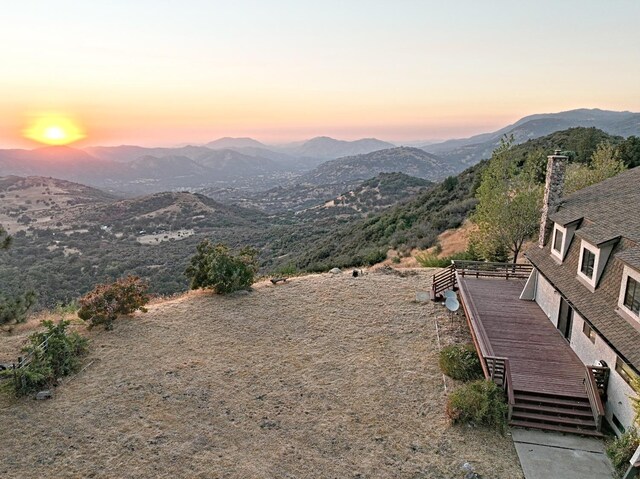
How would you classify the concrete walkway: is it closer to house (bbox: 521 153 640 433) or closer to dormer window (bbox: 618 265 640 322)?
house (bbox: 521 153 640 433)

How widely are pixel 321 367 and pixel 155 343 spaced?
20.9 ft

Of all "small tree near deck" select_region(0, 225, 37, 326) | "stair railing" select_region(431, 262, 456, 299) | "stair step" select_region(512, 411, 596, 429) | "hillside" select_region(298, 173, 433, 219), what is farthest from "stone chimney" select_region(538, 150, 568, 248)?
"hillside" select_region(298, 173, 433, 219)

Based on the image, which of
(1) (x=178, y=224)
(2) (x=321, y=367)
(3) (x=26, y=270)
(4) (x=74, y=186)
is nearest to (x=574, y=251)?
(2) (x=321, y=367)

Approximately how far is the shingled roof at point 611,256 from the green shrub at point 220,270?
12.9m

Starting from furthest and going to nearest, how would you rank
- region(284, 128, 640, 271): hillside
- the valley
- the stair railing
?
1. the valley
2. region(284, 128, 640, 271): hillside
3. the stair railing

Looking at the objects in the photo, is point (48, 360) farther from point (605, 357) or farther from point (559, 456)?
point (605, 357)

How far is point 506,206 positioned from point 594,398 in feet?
40.8

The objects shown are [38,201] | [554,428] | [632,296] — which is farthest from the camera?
[38,201]

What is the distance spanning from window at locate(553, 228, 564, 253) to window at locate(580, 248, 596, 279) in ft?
5.90

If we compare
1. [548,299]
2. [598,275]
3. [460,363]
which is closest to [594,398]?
[598,275]

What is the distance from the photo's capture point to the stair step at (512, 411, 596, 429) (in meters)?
9.54

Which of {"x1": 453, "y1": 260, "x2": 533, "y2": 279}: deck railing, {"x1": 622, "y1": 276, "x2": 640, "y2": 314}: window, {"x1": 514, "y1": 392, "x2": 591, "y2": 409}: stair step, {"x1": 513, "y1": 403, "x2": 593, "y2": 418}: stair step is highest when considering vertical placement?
{"x1": 622, "y1": 276, "x2": 640, "y2": 314}: window

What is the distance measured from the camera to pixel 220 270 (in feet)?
64.3

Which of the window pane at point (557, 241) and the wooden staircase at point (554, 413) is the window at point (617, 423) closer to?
the wooden staircase at point (554, 413)
